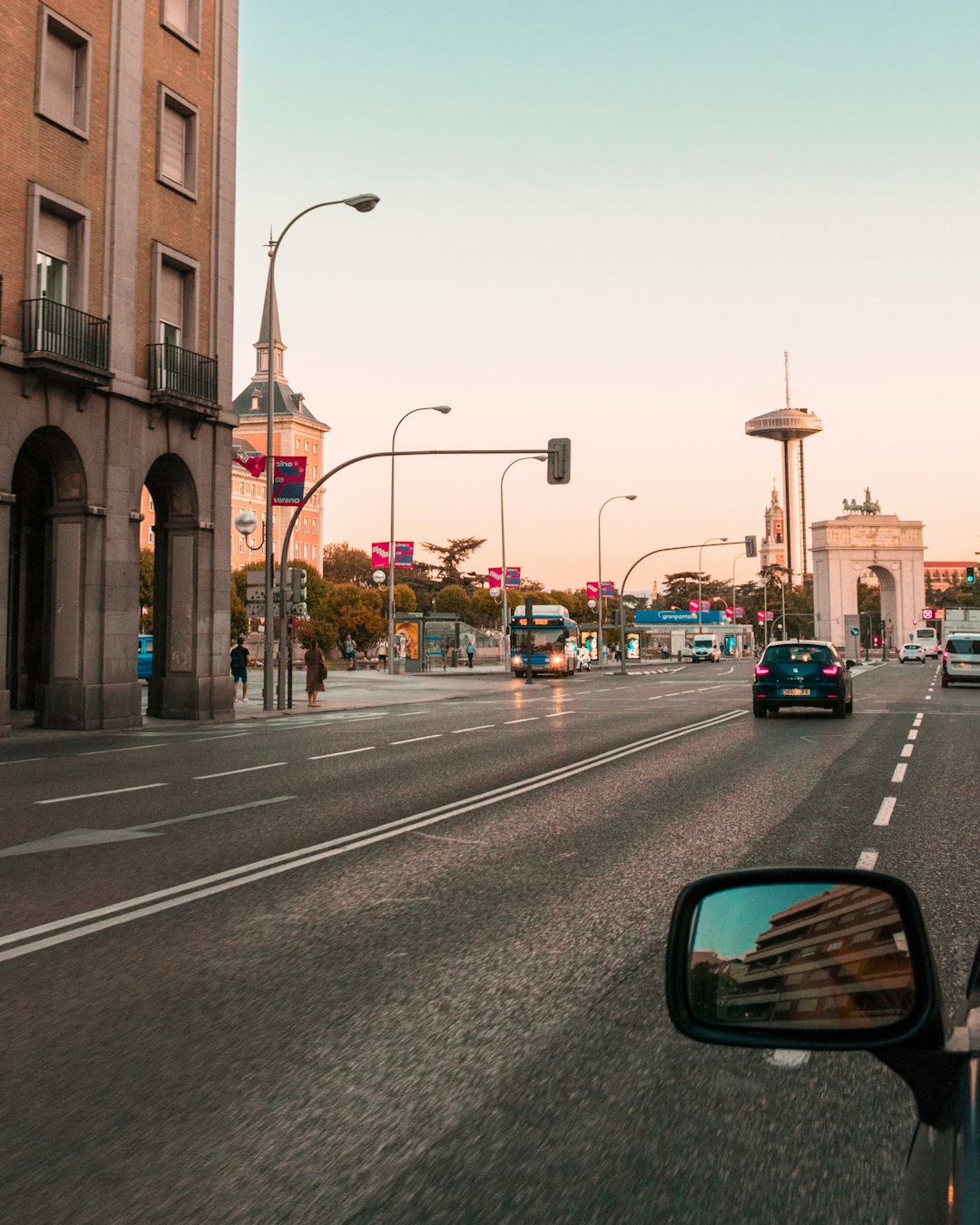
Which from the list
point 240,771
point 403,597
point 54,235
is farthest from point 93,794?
point 403,597

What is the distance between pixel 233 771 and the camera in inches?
579

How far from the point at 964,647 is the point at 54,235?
107ft

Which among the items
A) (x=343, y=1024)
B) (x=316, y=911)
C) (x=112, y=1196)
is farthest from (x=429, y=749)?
(x=112, y=1196)

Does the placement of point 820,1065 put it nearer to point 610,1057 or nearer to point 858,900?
point 610,1057

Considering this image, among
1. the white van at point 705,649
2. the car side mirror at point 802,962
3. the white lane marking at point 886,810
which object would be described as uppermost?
the white van at point 705,649

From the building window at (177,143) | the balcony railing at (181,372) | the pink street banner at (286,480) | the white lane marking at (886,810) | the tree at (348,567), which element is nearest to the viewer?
the white lane marking at (886,810)

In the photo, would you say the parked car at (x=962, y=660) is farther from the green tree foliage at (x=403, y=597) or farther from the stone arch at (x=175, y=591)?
the green tree foliage at (x=403, y=597)

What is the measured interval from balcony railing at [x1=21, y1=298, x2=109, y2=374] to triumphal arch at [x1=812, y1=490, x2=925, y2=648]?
409ft

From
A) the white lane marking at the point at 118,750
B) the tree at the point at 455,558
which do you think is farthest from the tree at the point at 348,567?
the white lane marking at the point at 118,750

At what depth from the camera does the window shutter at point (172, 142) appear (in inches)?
1010

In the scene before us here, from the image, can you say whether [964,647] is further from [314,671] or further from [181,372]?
[181,372]

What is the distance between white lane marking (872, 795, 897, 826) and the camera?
10.1 m

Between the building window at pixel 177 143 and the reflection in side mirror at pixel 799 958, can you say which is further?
the building window at pixel 177 143

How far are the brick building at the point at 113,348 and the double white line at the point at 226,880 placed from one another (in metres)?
12.2
